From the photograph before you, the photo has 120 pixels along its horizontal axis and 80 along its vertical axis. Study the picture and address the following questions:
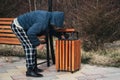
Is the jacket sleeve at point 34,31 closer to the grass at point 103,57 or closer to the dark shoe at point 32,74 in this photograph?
the dark shoe at point 32,74

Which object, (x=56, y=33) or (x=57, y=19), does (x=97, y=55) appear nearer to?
(x=56, y=33)

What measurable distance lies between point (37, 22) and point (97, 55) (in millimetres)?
2291

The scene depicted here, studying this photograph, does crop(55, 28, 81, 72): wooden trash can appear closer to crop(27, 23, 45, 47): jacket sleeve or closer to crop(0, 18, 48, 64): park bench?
crop(27, 23, 45, 47): jacket sleeve

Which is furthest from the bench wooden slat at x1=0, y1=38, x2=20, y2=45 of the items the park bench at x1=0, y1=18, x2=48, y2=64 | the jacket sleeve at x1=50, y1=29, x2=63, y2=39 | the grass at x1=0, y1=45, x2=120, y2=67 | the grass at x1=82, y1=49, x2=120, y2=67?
the grass at x1=82, y1=49, x2=120, y2=67

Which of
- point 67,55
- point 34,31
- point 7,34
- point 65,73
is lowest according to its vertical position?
point 65,73

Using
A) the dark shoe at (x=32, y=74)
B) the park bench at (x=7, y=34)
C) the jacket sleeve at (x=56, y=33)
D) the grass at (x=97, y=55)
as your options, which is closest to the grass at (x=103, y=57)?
the grass at (x=97, y=55)

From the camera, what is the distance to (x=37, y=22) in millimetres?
7414

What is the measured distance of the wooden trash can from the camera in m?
7.68

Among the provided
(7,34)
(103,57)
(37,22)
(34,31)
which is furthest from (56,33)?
(7,34)

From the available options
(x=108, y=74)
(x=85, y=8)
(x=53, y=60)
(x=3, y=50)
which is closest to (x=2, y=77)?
(x=53, y=60)

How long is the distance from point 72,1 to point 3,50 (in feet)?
9.81

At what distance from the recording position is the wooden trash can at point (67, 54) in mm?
7676

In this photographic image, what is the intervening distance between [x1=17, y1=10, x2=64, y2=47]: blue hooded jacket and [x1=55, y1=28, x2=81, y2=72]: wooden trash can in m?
0.41

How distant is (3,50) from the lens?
10.4 meters
